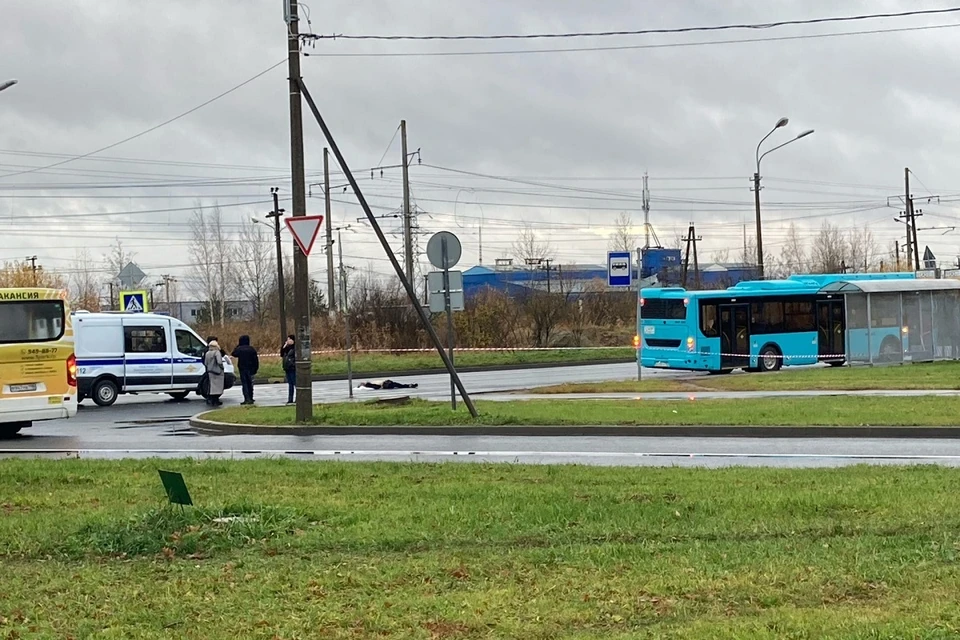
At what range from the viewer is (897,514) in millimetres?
8688

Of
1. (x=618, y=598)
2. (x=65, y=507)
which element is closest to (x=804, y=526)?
(x=618, y=598)

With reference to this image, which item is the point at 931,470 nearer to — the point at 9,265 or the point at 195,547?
the point at 195,547

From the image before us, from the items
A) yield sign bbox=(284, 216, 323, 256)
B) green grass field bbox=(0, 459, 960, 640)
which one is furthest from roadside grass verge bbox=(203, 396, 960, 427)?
green grass field bbox=(0, 459, 960, 640)

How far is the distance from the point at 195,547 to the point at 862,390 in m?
21.0

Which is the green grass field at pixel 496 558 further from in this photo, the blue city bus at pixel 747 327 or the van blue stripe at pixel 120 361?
the blue city bus at pixel 747 327

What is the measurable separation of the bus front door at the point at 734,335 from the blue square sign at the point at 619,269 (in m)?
8.22

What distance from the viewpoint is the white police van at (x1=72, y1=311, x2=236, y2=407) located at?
29922 mm

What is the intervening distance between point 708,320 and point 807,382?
7.31 meters

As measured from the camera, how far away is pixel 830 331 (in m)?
37.0

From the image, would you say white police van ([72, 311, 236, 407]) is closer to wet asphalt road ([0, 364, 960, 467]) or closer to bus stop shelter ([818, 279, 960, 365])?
wet asphalt road ([0, 364, 960, 467])

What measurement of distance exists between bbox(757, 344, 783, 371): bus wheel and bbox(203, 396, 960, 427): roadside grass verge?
13.3 meters

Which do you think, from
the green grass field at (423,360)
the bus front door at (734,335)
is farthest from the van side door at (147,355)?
the bus front door at (734,335)

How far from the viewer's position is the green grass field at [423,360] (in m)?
41.8

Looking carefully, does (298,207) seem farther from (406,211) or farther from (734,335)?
(406,211)
